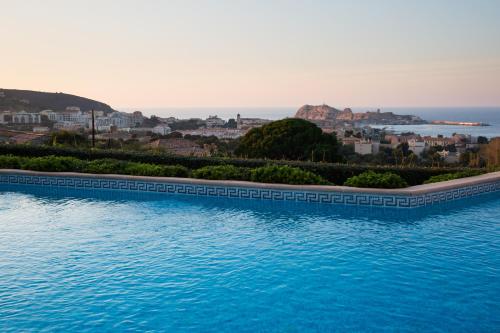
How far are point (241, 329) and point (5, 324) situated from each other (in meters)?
1.97

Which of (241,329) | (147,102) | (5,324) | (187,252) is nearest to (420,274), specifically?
(241,329)

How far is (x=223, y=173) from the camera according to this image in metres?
10.4

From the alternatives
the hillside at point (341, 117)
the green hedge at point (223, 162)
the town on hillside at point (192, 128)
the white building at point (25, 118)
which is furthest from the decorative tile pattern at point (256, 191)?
the hillside at point (341, 117)

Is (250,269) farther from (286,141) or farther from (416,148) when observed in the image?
(416,148)

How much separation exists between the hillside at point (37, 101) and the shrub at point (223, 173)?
76.5 meters

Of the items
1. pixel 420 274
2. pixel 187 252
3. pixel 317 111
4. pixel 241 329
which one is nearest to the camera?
pixel 241 329

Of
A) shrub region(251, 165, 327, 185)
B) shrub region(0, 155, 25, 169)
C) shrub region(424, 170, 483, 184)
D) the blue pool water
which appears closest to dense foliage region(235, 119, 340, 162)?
shrub region(424, 170, 483, 184)

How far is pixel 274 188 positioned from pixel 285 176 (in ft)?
1.74

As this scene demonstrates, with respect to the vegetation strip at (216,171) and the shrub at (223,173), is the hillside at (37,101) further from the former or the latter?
the shrub at (223,173)

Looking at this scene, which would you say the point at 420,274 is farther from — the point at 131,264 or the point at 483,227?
the point at 131,264

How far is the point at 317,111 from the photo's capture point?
110688mm

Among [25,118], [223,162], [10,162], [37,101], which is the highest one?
[37,101]

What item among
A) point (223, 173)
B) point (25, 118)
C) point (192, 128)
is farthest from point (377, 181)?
point (192, 128)

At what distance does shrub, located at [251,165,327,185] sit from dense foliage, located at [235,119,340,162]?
37.3 ft
